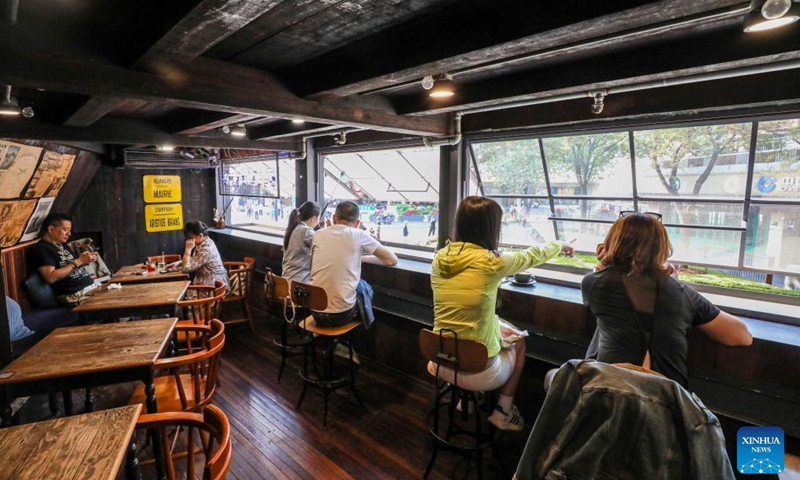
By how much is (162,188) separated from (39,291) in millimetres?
2721

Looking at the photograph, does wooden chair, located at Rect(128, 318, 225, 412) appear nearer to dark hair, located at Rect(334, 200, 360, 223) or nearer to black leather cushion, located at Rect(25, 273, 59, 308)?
dark hair, located at Rect(334, 200, 360, 223)

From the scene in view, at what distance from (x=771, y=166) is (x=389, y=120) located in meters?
2.19

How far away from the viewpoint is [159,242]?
20.4 feet

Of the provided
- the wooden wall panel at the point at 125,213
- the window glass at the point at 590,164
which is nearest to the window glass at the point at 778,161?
the window glass at the point at 590,164

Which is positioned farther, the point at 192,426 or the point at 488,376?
the point at 488,376

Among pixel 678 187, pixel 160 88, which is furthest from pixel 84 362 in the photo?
pixel 678 187

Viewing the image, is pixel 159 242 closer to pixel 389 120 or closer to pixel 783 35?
pixel 389 120

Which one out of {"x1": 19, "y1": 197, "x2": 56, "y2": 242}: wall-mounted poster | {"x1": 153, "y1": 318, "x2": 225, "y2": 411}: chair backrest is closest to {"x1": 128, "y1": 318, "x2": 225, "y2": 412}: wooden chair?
{"x1": 153, "y1": 318, "x2": 225, "y2": 411}: chair backrest

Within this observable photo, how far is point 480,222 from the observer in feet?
6.75

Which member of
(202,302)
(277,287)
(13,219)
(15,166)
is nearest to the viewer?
(202,302)

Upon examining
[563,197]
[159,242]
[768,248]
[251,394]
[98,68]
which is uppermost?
[98,68]

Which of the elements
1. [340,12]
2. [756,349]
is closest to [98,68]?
[340,12]

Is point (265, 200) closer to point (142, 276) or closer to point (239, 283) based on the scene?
point (239, 283)

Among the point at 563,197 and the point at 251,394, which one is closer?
the point at 563,197
